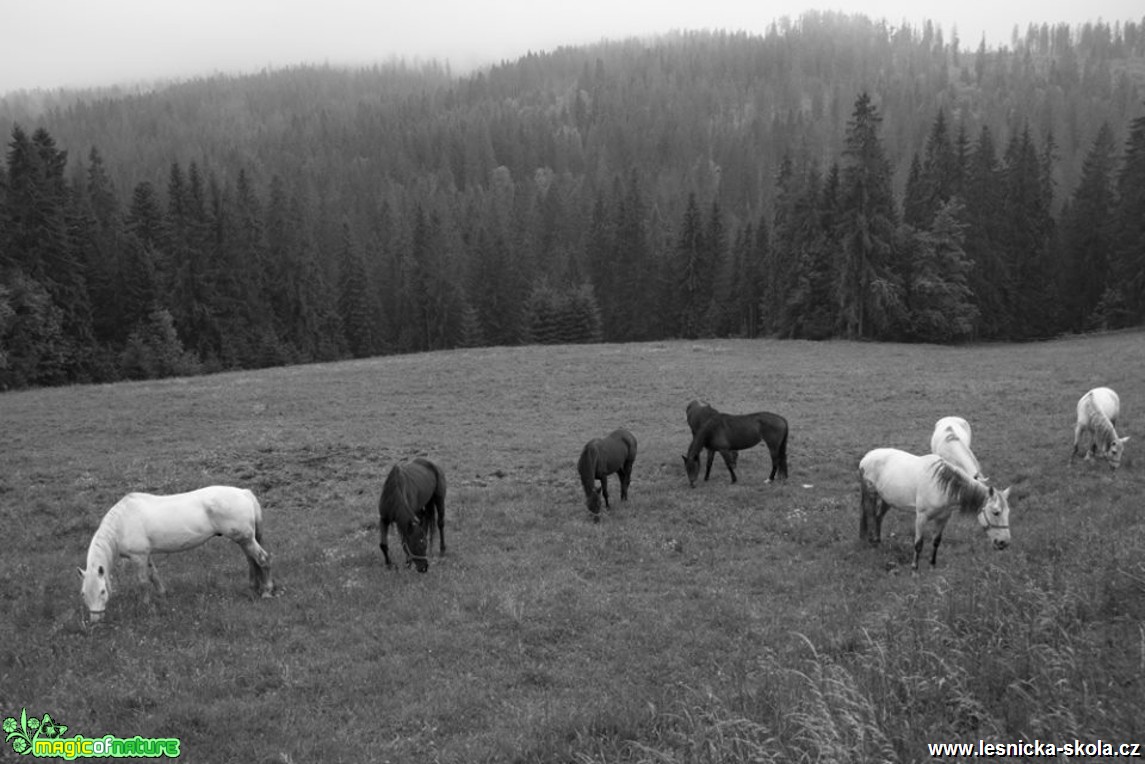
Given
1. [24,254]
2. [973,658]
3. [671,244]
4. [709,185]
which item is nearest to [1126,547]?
[973,658]

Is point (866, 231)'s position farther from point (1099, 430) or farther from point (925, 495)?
point (925, 495)

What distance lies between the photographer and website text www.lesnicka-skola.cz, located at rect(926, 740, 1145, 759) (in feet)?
14.9

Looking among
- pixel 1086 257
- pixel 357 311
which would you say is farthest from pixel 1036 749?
pixel 357 311

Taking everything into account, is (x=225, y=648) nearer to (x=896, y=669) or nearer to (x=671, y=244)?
(x=896, y=669)

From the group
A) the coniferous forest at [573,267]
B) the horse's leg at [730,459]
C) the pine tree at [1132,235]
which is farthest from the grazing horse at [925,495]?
the pine tree at [1132,235]

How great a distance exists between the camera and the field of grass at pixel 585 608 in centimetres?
627

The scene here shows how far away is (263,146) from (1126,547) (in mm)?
215081

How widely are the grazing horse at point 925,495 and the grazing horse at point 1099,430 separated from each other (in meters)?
5.95

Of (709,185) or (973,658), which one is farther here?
(709,185)

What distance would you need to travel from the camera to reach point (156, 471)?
21.4 m

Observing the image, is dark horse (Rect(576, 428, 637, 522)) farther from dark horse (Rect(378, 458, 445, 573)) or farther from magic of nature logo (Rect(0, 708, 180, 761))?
magic of nature logo (Rect(0, 708, 180, 761))

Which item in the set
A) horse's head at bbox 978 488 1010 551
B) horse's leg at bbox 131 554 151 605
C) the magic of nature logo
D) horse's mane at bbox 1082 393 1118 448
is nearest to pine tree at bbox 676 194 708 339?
horse's mane at bbox 1082 393 1118 448

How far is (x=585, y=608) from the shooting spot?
36.8ft

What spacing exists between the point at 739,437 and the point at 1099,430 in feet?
28.0
